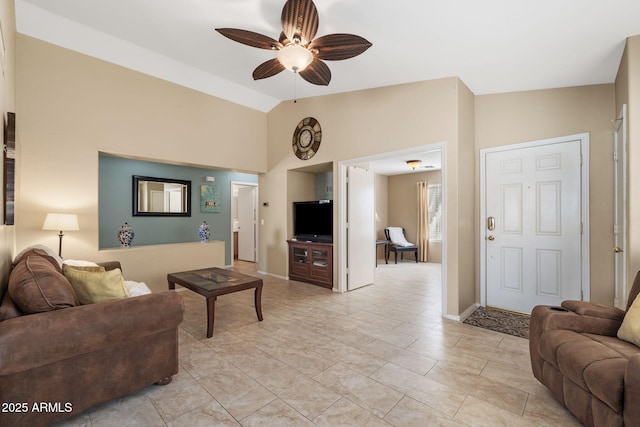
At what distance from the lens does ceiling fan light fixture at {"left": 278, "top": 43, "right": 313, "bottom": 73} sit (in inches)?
91.4

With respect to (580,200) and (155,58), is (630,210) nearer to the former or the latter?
(580,200)

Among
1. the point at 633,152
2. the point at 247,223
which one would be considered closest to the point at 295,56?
the point at 633,152

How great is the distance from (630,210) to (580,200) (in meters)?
0.96

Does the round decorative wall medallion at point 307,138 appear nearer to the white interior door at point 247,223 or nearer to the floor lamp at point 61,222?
the white interior door at point 247,223

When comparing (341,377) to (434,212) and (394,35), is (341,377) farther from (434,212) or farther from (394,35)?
(434,212)

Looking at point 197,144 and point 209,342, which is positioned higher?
point 197,144

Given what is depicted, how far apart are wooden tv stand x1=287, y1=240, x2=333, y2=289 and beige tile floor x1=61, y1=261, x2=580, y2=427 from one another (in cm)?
116

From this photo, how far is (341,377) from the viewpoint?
2096 mm

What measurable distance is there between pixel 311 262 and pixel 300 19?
3.62m

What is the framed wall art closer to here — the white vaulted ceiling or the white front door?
the white vaulted ceiling

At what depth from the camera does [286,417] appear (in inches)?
66.2

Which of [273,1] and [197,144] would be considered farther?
[197,144]

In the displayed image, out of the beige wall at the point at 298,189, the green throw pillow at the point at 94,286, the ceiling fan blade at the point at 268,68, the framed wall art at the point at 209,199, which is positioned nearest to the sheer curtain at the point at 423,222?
the beige wall at the point at 298,189

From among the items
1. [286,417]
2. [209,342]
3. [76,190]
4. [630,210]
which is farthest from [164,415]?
[630,210]
